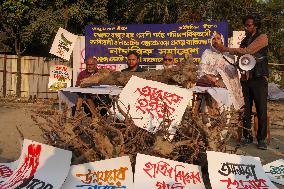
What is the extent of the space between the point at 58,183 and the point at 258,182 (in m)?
1.62

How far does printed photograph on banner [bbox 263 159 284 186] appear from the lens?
178 inches

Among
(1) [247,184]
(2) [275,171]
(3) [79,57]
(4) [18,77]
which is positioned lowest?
(2) [275,171]

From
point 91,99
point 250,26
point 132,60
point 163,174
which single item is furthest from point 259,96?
point 163,174

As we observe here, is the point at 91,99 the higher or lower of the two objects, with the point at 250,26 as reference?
lower

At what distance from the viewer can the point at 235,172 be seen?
12.3 feet

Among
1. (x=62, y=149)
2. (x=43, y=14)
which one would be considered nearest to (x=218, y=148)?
(x=62, y=149)

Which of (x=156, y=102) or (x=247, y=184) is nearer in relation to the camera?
(x=247, y=184)

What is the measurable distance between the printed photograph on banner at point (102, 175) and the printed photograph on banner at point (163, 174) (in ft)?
0.31

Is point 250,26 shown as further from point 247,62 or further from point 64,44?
point 64,44

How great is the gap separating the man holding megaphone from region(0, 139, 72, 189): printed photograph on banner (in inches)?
119

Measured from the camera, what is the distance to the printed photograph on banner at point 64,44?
11062mm

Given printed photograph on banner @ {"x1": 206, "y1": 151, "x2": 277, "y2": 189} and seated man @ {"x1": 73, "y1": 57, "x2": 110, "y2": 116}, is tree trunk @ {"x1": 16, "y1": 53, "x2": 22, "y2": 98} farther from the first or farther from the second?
printed photograph on banner @ {"x1": 206, "y1": 151, "x2": 277, "y2": 189}

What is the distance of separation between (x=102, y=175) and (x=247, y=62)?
121 inches

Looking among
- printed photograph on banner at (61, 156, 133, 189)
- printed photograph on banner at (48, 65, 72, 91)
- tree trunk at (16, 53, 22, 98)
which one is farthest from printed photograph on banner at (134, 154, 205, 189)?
tree trunk at (16, 53, 22, 98)
